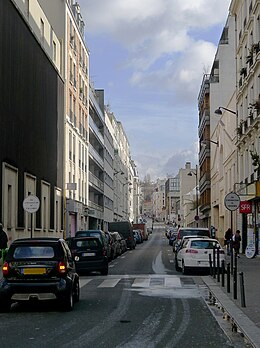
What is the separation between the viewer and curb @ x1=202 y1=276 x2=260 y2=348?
35.6ft

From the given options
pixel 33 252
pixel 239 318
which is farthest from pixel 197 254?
pixel 239 318

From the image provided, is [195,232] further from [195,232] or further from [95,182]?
[95,182]

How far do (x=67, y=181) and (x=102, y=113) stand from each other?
104ft

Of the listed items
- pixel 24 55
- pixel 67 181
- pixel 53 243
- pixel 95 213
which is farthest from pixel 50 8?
pixel 53 243

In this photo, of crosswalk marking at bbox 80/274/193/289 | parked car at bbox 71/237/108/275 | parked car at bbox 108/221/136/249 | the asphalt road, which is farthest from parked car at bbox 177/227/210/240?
the asphalt road

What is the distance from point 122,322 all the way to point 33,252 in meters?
2.74

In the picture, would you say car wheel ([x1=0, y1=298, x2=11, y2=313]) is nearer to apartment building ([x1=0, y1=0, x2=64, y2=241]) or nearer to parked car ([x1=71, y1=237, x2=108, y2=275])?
parked car ([x1=71, y1=237, x2=108, y2=275])

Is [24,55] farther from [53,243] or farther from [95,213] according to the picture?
[95,213]

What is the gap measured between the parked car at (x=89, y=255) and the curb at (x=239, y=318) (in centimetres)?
759

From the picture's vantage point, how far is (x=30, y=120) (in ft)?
121

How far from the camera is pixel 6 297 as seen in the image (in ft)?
46.0

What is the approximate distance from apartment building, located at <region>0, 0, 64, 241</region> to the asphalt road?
1092 centimetres

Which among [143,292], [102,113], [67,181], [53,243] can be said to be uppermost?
[102,113]

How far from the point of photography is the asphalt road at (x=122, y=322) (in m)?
10.6
